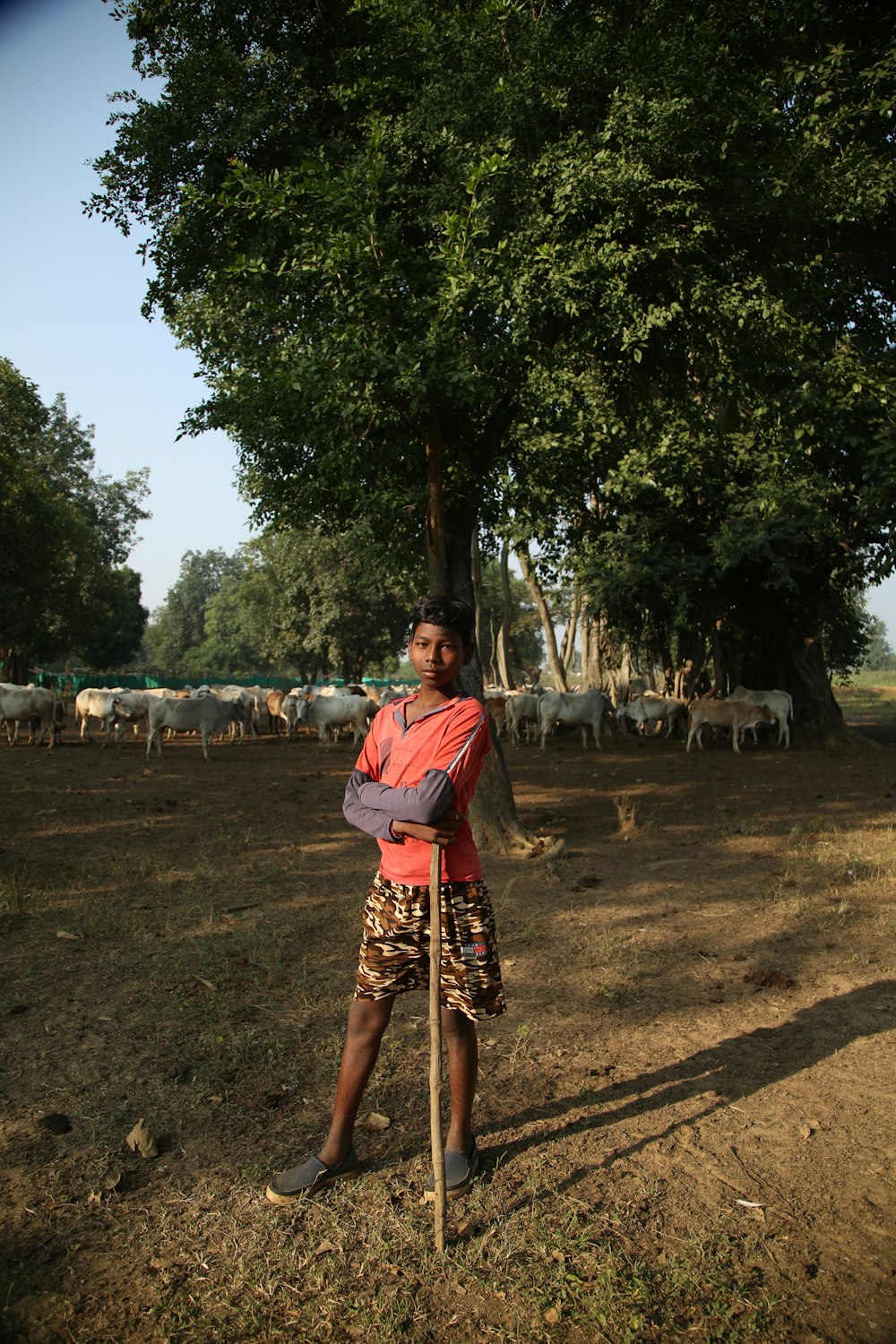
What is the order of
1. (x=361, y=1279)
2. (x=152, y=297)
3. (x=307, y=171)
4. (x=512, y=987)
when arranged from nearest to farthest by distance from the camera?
(x=361, y=1279)
(x=512, y=987)
(x=307, y=171)
(x=152, y=297)

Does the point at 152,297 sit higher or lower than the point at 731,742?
higher

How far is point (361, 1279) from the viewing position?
8.84 feet

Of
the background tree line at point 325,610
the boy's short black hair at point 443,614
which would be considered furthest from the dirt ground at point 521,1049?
the background tree line at point 325,610

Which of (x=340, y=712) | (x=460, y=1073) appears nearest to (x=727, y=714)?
(x=340, y=712)

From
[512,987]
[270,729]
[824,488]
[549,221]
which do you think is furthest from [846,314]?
[270,729]

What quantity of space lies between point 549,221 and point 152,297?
4602 mm

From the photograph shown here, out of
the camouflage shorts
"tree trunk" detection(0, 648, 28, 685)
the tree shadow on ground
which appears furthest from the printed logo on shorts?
"tree trunk" detection(0, 648, 28, 685)

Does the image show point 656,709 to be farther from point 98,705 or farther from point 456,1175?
point 456,1175

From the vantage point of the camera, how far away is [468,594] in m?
9.19

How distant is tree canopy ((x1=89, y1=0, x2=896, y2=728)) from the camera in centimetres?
738

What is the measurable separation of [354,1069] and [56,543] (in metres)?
30.1

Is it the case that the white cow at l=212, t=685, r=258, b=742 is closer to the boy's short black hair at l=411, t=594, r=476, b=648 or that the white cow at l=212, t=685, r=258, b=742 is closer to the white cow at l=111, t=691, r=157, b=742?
the white cow at l=111, t=691, r=157, b=742

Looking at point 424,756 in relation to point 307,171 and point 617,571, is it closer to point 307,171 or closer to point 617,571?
point 307,171

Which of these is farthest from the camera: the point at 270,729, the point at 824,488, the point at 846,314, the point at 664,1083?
the point at 270,729
